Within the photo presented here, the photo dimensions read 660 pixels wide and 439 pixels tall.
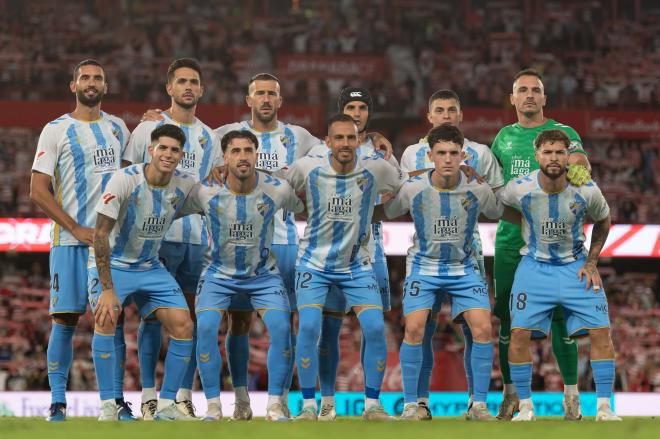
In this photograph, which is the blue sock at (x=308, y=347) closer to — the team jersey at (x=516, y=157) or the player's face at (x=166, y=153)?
the player's face at (x=166, y=153)

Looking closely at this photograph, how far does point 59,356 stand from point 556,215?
330cm

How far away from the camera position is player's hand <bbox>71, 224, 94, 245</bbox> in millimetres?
7061

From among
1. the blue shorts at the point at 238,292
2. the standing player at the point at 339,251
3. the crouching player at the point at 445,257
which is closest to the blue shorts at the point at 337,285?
the standing player at the point at 339,251

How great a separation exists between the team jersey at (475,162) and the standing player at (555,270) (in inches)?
18.0

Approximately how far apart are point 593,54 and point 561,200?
12.5 m

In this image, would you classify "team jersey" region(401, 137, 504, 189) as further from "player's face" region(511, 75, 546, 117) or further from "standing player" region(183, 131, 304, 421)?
"standing player" region(183, 131, 304, 421)

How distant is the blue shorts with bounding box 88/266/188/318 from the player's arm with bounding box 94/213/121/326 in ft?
0.47

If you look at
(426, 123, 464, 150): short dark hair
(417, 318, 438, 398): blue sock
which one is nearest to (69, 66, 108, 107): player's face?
(426, 123, 464, 150): short dark hair

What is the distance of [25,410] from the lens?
12773 mm

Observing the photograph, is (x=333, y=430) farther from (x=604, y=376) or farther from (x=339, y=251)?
(x=604, y=376)

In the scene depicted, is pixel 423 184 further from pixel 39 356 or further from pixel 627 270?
pixel 627 270

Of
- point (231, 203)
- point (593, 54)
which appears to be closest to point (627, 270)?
point (593, 54)

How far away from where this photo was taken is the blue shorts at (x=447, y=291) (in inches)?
279

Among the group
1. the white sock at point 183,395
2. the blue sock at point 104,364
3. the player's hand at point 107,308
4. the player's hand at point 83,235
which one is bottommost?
the white sock at point 183,395
